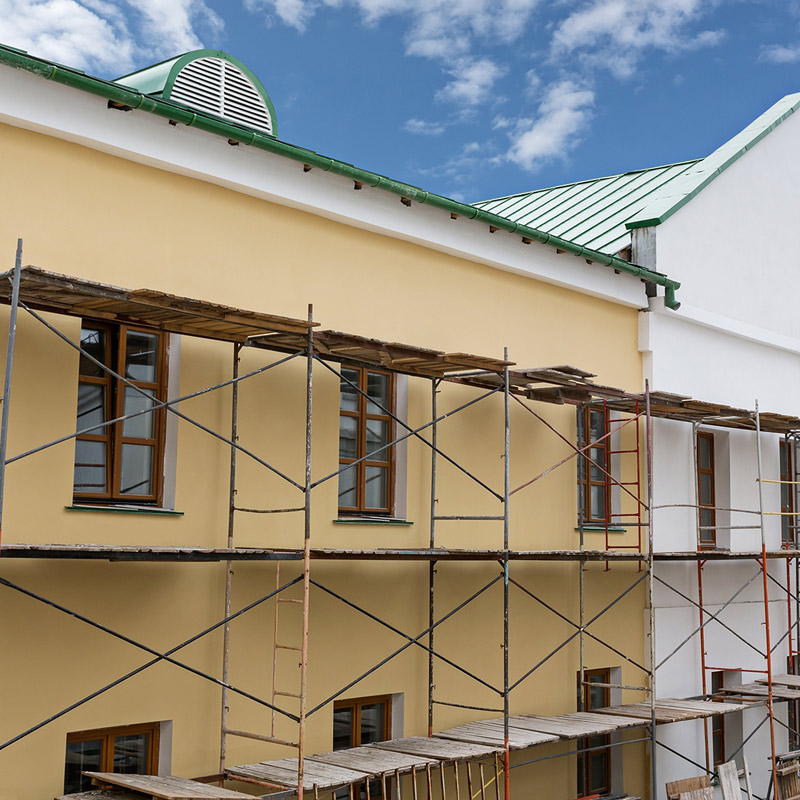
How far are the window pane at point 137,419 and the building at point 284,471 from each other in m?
0.02

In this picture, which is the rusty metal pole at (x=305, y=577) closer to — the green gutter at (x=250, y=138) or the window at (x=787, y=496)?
the green gutter at (x=250, y=138)

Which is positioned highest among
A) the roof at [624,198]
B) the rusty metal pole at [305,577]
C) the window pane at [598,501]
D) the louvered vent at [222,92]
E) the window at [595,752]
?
the roof at [624,198]

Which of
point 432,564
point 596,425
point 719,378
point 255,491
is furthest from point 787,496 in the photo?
point 255,491

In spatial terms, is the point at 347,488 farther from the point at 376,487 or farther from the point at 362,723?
the point at 362,723

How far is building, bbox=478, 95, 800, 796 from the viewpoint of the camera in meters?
12.5

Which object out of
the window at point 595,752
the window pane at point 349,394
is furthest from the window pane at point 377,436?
the window at point 595,752

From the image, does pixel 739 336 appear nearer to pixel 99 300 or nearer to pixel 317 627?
pixel 317 627

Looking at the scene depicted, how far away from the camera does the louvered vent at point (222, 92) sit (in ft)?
31.4

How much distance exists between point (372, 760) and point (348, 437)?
2.62 metres

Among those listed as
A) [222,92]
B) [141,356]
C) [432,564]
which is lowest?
[432,564]

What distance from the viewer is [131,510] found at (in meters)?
7.57

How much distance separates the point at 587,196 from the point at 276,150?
7.61 meters

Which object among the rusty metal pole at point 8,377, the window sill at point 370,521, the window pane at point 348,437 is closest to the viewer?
the rusty metal pole at point 8,377

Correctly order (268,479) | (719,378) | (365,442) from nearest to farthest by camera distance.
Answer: (268,479), (365,442), (719,378)
